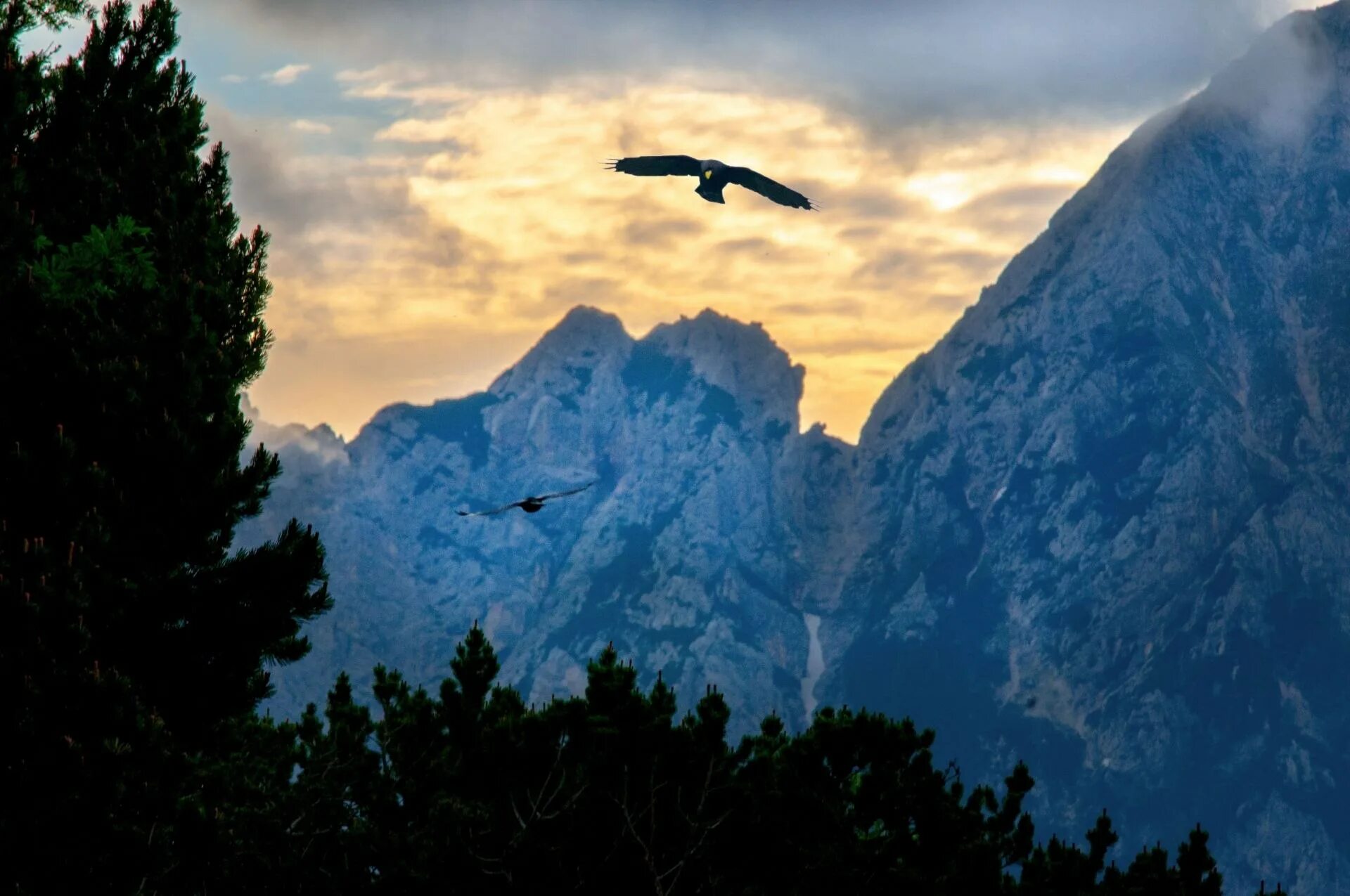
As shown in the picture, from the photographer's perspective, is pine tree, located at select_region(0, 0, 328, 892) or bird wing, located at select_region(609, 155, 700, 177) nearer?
pine tree, located at select_region(0, 0, 328, 892)

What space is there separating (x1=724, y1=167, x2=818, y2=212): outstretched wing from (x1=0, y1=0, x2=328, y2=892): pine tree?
15514 millimetres

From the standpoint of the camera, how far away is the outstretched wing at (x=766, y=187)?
1540 inches

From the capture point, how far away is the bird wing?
3984 cm

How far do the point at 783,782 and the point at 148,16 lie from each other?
1973 centimetres

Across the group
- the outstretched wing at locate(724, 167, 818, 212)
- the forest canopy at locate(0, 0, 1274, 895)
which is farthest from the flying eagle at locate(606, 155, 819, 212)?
the forest canopy at locate(0, 0, 1274, 895)

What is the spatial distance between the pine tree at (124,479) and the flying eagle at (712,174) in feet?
48.2

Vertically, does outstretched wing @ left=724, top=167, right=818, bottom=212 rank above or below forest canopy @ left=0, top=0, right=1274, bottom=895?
above

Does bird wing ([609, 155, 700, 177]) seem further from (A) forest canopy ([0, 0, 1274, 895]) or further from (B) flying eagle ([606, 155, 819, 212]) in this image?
(A) forest canopy ([0, 0, 1274, 895])

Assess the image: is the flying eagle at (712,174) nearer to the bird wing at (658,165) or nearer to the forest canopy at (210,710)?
the bird wing at (658,165)

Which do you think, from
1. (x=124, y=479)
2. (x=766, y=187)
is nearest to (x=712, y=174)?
(x=766, y=187)

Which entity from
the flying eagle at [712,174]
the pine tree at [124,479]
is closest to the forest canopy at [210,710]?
the pine tree at [124,479]

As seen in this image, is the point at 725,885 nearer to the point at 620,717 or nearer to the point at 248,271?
the point at 620,717

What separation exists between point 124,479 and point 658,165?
21069 millimetres

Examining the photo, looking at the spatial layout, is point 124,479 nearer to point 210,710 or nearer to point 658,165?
point 210,710
